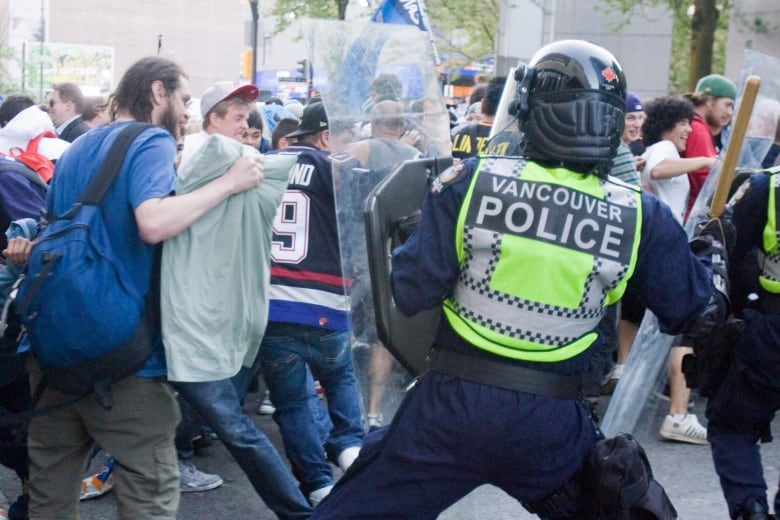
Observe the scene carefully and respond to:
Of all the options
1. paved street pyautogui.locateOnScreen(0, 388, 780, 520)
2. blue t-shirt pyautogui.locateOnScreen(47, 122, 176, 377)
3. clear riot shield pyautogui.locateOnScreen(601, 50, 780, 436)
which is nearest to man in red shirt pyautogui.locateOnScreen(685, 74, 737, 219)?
paved street pyautogui.locateOnScreen(0, 388, 780, 520)

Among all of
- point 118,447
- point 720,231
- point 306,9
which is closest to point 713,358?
point 720,231

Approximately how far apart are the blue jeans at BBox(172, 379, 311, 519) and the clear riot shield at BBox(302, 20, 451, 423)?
1.97 ft

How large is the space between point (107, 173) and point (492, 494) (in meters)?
2.76

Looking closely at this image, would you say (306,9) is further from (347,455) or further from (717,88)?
(347,455)

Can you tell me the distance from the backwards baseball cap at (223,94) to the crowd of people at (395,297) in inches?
0.4

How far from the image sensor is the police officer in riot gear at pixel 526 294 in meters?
2.82

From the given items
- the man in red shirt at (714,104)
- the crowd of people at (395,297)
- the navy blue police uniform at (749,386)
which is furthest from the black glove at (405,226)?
the man in red shirt at (714,104)

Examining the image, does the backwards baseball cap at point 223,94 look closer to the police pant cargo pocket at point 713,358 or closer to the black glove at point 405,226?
the black glove at point 405,226

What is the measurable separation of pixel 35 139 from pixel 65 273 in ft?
8.58

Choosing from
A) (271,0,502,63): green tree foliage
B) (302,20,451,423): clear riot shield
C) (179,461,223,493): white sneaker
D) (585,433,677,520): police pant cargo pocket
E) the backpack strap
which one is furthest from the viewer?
(271,0,502,63): green tree foliage

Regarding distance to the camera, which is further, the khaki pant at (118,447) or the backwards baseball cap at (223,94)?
the backwards baseball cap at (223,94)

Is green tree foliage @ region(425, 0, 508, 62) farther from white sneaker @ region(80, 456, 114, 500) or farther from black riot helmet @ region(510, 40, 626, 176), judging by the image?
black riot helmet @ region(510, 40, 626, 176)

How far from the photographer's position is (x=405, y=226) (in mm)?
3152

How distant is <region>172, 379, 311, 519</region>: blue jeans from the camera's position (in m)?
4.07
